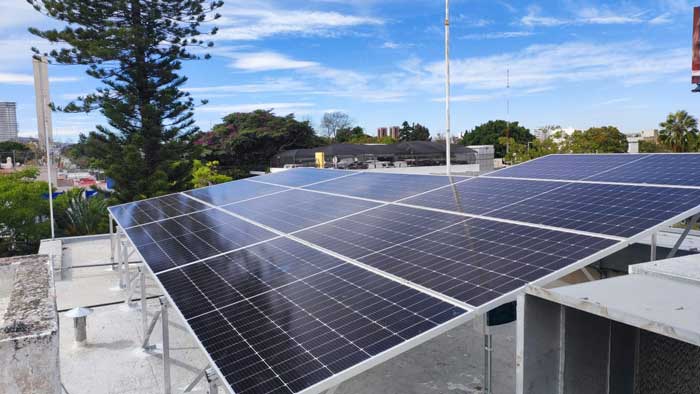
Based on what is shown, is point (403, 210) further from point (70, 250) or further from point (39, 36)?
point (39, 36)

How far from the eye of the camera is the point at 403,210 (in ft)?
28.1

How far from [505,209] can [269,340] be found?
178 inches

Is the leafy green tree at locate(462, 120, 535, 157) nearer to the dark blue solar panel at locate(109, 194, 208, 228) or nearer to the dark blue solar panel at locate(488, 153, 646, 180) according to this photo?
the dark blue solar panel at locate(488, 153, 646, 180)

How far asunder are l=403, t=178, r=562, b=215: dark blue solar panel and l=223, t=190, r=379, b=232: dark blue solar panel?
3.79 feet

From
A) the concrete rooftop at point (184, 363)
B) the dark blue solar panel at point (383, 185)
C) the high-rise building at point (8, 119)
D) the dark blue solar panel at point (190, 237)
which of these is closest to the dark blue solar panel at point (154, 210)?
the dark blue solar panel at point (190, 237)

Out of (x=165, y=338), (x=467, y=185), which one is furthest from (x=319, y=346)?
(x=467, y=185)

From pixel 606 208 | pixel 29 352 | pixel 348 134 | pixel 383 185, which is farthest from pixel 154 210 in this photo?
pixel 348 134

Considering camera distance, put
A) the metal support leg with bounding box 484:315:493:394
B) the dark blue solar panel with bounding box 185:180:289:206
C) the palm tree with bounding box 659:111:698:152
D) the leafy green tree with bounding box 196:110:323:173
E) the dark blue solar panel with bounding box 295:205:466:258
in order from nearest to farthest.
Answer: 1. the metal support leg with bounding box 484:315:493:394
2. the dark blue solar panel with bounding box 295:205:466:258
3. the dark blue solar panel with bounding box 185:180:289:206
4. the palm tree with bounding box 659:111:698:152
5. the leafy green tree with bounding box 196:110:323:173

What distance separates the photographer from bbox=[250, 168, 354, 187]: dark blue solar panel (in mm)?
14270

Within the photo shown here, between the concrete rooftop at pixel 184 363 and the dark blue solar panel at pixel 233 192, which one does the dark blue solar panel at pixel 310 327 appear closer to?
the concrete rooftop at pixel 184 363

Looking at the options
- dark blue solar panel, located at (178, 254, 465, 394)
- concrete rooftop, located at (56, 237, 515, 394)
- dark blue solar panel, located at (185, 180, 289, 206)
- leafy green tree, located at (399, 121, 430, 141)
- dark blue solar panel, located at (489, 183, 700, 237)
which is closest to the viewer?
dark blue solar panel, located at (178, 254, 465, 394)

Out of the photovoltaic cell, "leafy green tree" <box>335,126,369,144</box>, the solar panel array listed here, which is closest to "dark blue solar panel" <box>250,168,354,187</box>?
the solar panel array

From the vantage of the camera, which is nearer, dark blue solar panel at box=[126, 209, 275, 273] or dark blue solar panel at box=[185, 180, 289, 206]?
dark blue solar panel at box=[126, 209, 275, 273]

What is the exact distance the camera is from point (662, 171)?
8.98 meters
